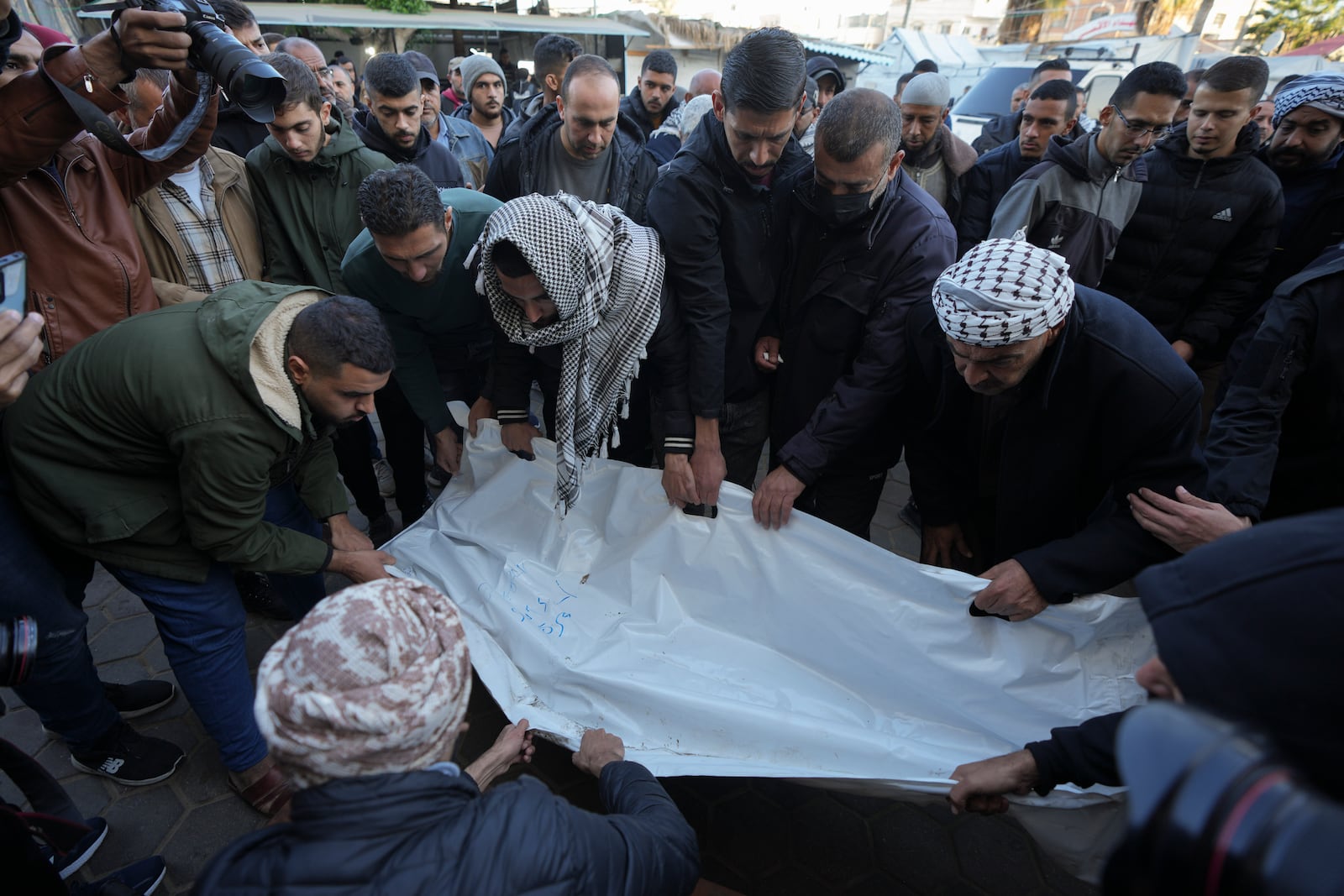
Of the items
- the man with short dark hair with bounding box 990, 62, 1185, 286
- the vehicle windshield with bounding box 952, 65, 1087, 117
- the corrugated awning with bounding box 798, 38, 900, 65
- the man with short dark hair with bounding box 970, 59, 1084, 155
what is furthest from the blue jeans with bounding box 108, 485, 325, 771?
the corrugated awning with bounding box 798, 38, 900, 65

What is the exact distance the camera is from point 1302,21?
2539 centimetres

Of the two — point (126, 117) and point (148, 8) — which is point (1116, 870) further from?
point (126, 117)

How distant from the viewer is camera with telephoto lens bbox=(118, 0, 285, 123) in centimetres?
182

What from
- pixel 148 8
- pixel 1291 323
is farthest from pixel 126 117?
pixel 1291 323

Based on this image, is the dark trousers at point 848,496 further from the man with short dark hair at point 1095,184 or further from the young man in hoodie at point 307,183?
the young man in hoodie at point 307,183

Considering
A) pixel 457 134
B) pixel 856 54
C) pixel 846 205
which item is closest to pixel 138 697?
pixel 846 205

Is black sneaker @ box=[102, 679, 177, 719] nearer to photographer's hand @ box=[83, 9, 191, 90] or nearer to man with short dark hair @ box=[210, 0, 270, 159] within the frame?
photographer's hand @ box=[83, 9, 191, 90]

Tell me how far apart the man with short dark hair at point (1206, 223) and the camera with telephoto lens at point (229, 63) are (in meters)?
3.49

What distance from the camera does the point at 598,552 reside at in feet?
7.65

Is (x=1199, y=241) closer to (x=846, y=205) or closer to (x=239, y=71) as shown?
(x=846, y=205)

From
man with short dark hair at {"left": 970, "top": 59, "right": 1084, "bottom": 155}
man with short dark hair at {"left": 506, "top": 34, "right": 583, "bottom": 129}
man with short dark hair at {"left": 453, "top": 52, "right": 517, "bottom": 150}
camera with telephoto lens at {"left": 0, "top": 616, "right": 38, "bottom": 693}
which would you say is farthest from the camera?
man with short dark hair at {"left": 970, "top": 59, "right": 1084, "bottom": 155}

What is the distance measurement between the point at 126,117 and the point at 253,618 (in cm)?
205

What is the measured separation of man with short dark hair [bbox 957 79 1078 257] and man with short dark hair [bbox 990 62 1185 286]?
0.78 meters

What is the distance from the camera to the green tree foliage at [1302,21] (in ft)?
81.3
